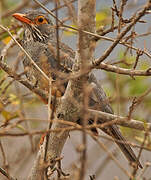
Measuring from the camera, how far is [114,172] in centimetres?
818

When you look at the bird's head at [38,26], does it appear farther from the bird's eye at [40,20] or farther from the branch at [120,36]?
the branch at [120,36]

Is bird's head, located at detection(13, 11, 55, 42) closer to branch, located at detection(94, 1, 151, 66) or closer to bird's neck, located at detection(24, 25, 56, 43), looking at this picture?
bird's neck, located at detection(24, 25, 56, 43)

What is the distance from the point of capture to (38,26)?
6.34 meters

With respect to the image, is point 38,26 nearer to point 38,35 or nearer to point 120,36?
point 38,35

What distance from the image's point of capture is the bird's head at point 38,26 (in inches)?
242

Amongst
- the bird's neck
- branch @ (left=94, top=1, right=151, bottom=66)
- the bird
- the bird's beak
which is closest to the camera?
branch @ (left=94, top=1, right=151, bottom=66)

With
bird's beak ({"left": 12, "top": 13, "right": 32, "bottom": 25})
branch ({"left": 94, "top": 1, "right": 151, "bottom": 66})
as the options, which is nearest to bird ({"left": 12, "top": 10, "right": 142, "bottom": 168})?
bird's beak ({"left": 12, "top": 13, "right": 32, "bottom": 25})

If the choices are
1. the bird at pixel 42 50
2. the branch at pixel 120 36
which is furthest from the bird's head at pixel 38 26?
the branch at pixel 120 36

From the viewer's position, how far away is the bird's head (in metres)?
6.14

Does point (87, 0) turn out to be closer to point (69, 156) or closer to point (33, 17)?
point (33, 17)

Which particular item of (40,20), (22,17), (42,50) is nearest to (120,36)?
(42,50)

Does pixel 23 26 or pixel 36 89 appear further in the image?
pixel 23 26

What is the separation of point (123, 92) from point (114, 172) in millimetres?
2162

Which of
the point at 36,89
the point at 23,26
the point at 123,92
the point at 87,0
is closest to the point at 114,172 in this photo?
the point at 123,92
